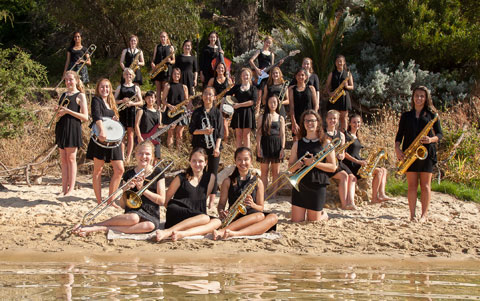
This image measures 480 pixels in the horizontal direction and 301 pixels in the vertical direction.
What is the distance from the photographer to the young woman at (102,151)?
8.02m

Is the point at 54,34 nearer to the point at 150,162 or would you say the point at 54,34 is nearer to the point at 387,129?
the point at 387,129

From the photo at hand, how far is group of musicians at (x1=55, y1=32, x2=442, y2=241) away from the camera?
22.6 feet

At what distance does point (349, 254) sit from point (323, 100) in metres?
7.18

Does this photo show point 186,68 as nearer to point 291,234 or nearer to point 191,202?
point 191,202

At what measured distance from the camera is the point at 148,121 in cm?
949

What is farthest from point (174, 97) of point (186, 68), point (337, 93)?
point (337, 93)

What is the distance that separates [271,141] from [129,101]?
209cm

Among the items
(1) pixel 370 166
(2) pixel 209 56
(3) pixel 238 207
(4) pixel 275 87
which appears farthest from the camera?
(2) pixel 209 56

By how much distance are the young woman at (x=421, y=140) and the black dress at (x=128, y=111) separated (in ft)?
12.4

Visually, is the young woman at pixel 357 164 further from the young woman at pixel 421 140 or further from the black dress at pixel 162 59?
the black dress at pixel 162 59

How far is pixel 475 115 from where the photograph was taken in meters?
12.5

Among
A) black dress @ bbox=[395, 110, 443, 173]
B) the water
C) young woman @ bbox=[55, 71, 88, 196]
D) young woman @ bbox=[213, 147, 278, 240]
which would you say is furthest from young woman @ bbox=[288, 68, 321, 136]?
the water

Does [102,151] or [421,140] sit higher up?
[421,140]

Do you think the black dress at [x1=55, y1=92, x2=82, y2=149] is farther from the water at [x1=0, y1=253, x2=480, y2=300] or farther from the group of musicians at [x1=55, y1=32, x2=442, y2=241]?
the water at [x1=0, y1=253, x2=480, y2=300]
